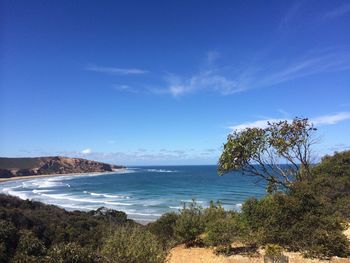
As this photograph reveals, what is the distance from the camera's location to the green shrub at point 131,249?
8625 millimetres

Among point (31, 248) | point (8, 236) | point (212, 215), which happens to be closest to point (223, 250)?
point (212, 215)

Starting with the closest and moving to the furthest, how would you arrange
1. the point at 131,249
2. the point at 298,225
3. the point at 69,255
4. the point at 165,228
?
the point at 69,255, the point at 131,249, the point at 298,225, the point at 165,228

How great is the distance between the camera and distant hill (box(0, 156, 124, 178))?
152500mm

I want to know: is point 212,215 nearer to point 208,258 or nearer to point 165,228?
point 165,228

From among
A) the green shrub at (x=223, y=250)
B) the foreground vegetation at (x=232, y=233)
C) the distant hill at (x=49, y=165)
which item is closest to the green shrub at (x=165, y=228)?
the foreground vegetation at (x=232, y=233)

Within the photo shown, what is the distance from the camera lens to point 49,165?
170 metres

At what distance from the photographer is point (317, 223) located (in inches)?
486

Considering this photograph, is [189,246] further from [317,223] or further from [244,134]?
[244,134]

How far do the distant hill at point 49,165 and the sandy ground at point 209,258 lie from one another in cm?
13674

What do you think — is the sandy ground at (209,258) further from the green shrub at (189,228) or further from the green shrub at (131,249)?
the green shrub at (131,249)

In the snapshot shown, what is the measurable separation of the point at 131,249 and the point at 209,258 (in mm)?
4632

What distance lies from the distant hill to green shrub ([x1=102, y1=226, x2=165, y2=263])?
14063cm

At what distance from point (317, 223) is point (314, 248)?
87 cm

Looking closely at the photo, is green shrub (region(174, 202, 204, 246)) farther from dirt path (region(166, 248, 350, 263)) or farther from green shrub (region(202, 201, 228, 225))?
dirt path (region(166, 248, 350, 263))
